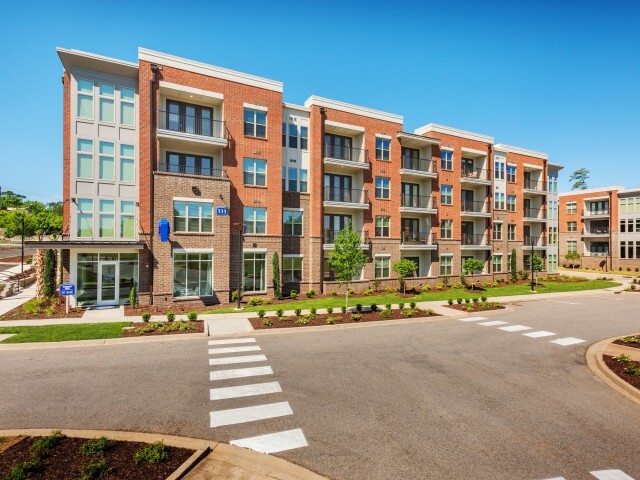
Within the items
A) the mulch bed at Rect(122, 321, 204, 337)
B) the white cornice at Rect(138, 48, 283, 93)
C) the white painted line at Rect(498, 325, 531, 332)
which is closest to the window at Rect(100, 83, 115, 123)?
the white cornice at Rect(138, 48, 283, 93)

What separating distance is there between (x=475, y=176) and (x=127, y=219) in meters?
32.0

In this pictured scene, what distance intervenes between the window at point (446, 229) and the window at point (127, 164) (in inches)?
1039

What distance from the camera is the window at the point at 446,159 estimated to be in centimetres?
3291

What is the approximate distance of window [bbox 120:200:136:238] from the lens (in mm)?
21031

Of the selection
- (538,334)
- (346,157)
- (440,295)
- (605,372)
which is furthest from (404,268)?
(605,372)

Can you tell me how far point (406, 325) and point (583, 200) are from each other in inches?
2246

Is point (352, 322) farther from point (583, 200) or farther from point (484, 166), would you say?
point (583, 200)

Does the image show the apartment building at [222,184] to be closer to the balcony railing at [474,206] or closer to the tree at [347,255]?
the balcony railing at [474,206]

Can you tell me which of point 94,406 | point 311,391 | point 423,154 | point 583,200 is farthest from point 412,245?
point 583,200

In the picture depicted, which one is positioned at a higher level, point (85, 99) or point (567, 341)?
point (85, 99)

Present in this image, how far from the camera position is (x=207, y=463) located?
18.3 ft

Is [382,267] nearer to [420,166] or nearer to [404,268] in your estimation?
[404,268]

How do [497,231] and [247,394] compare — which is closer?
[247,394]

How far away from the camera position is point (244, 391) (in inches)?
333
